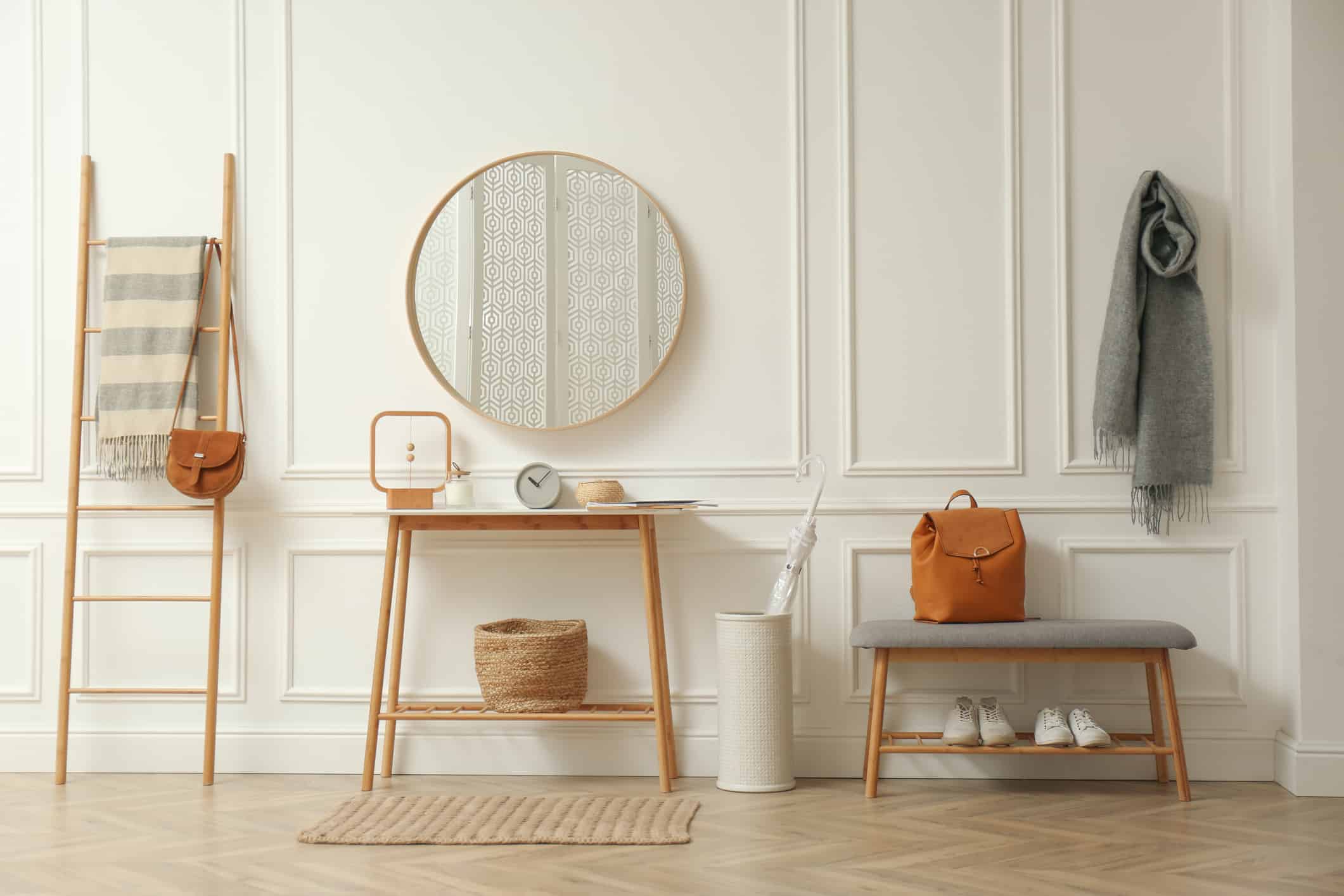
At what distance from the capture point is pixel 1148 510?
3.17m

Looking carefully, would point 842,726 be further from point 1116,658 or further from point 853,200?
point 853,200

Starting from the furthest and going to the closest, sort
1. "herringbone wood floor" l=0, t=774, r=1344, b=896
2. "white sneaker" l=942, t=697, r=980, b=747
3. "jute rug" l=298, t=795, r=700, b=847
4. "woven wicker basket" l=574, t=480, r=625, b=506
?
"woven wicker basket" l=574, t=480, r=625, b=506
"white sneaker" l=942, t=697, r=980, b=747
"jute rug" l=298, t=795, r=700, b=847
"herringbone wood floor" l=0, t=774, r=1344, b=896

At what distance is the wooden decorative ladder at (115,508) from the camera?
3.22 m

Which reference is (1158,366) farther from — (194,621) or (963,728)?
(194,621)

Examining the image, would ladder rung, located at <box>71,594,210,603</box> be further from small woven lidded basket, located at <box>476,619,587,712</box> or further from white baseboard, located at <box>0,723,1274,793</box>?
small woven lidded basket, located at <box>476,619,587,712</box>

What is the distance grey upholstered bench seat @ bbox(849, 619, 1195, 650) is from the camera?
2814 mm

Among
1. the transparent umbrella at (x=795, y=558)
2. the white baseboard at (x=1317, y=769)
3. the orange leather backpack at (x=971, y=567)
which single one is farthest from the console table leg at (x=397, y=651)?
the white baseboard at (x=1317, y=769)

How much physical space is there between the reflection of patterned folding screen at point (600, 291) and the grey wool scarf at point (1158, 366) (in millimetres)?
1382

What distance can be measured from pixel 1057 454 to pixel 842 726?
102 centimetres

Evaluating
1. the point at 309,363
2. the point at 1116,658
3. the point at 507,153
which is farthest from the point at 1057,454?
the point at 309,363

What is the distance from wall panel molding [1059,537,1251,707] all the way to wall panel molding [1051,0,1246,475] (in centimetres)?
21

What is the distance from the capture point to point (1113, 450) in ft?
10.5

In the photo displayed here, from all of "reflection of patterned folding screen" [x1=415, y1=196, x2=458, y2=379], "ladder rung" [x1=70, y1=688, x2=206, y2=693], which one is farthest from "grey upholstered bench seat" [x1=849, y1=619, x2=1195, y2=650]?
"ladder rung" [x1=70, y1=688, x2=206, y2=693]

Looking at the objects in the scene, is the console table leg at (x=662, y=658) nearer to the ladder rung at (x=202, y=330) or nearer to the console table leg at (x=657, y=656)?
the console table leg at (x=657, y=656)
